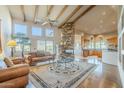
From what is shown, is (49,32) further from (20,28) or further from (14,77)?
(14,77)

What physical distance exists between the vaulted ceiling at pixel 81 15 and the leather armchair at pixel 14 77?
1.32 m

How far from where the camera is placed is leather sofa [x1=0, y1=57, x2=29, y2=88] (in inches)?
95.4

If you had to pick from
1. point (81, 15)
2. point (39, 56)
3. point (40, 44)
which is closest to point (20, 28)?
point (40, 44)

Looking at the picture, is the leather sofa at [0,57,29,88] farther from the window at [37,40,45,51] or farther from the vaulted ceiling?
the vaulted ceiling

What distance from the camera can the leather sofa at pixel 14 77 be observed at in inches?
95.4

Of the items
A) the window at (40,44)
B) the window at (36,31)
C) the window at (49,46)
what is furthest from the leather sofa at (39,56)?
the window at (36,31)

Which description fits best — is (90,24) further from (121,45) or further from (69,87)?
(69,87)

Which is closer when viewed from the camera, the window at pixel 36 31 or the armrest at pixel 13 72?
the armrest at pixel 13 72

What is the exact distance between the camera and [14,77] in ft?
8.55

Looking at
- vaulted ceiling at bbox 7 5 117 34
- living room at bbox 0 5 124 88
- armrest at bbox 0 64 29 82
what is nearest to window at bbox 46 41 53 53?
living room at bbox 0 5 124 88

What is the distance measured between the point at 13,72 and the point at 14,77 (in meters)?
0.12

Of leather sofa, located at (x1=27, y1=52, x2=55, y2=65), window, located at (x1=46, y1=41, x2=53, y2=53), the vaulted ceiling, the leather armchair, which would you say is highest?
the vaulted ceiling

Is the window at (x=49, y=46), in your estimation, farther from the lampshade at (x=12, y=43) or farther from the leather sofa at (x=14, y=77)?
the lampshade at (x=12, y=43)
